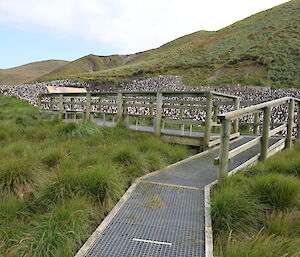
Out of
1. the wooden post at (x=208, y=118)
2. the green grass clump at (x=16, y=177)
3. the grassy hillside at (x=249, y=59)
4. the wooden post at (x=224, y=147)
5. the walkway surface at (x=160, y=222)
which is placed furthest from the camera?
the grassy hillside at (x=249, y=59)

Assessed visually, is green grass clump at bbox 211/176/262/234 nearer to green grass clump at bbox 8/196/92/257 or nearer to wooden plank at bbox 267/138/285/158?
green grass clump at bbox 8/196/92/257

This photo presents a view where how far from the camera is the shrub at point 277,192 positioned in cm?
320

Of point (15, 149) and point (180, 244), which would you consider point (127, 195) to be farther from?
point (15, 149)

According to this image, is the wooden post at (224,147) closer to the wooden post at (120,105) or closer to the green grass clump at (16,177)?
the green grass clump at (16,177)

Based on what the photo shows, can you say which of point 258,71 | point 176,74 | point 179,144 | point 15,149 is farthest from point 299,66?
point 15,149

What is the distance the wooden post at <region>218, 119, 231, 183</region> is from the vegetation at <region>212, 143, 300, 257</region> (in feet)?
0.46

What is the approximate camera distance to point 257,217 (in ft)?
9.95

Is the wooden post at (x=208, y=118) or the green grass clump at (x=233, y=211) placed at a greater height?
the wooden post at (x=208, y=118)

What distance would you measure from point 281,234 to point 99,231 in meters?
1.90

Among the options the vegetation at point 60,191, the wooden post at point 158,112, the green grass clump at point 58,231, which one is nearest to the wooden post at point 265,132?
the vegetation at point 60,191

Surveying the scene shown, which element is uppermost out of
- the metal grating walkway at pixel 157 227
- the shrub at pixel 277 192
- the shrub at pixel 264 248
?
the shrub at pixel 277 192

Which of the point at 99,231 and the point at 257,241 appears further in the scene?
the point at 99,231

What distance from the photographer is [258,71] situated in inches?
998

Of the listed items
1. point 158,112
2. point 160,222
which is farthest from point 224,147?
point 158,112
